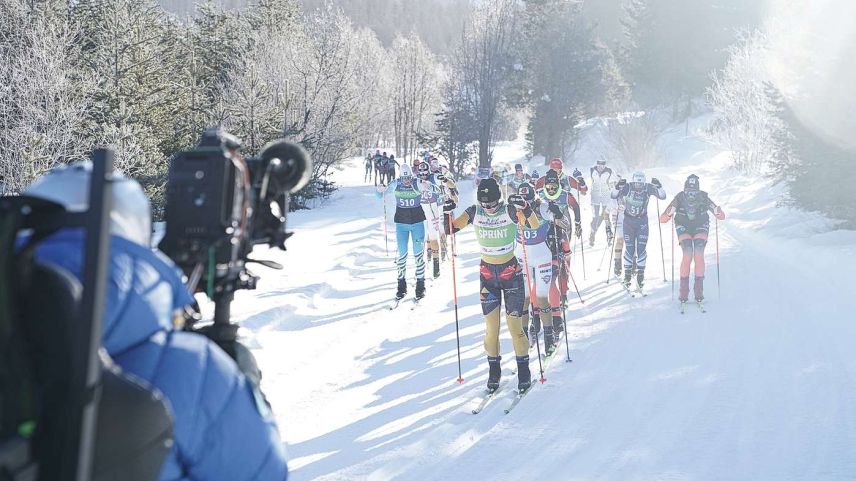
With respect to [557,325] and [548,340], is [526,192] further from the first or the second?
[557,325]

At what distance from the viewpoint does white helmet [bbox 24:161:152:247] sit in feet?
5.05

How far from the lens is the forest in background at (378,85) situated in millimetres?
19266

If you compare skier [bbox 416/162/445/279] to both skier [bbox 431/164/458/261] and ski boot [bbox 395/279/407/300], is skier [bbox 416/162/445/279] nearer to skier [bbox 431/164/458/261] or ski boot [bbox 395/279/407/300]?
skier [bbox 431/164/458/261]

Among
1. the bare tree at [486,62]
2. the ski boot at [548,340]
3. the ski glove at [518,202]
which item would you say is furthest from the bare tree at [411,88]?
the ski glove at [518,202]

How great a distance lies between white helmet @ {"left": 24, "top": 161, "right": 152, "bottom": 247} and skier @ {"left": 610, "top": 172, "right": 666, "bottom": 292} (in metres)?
13.4

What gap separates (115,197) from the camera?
62.1 inches

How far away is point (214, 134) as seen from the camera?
2.10 m

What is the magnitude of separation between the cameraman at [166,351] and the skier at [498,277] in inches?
262

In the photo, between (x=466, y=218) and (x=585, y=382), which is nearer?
(x=585, y=382)

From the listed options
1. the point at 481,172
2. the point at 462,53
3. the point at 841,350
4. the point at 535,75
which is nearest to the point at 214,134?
the point at 841,350

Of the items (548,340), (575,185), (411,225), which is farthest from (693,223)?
(411,225)

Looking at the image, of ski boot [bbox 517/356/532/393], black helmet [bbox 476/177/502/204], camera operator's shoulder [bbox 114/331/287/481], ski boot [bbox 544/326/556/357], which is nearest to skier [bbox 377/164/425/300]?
ski boot [bbox 544/326/556/357]

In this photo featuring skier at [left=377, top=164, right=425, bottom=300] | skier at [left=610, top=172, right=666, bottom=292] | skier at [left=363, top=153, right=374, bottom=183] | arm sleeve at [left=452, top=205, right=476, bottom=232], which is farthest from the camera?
skier at [left=363, top=153, right=374, bottom=183]

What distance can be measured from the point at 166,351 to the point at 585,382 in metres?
7.68
